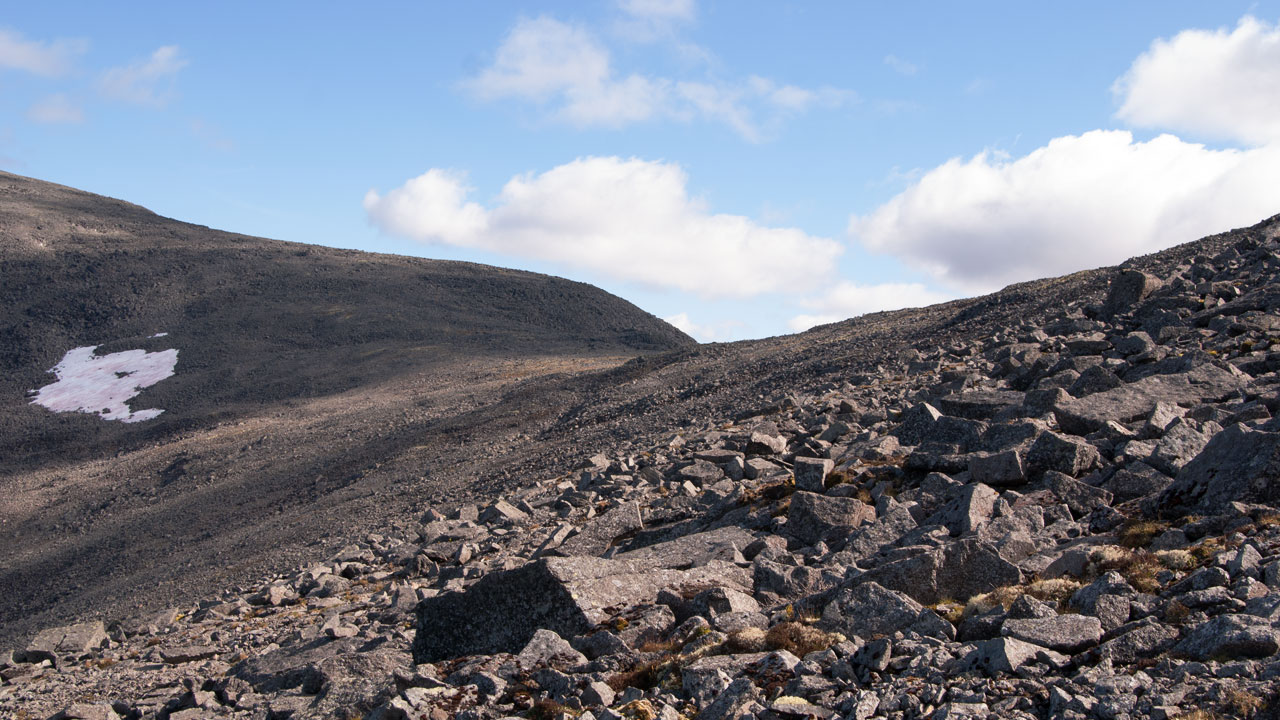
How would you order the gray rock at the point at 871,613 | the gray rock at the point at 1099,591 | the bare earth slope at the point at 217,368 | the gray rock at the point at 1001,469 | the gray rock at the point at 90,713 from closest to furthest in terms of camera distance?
the gray rock at the point at 1099,591 → the gray rock at the point at 871,613 → the gray rock at the point at 1001,469 → the gray rock at the point at 90,713 → the bare earth slope at the point at 217,368

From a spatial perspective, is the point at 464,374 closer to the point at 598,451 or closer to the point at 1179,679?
the point at 598,451

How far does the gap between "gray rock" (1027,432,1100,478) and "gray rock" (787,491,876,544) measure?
6.86 feet

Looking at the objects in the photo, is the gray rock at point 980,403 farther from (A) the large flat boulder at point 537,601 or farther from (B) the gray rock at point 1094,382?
(A) the large flat boulder at point 537,601

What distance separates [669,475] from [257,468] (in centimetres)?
3020

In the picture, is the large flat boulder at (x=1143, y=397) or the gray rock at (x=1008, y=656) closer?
the gray rock at (x=1008, y=656)

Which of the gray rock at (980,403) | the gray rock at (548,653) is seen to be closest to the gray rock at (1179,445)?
the gray rock at (980,403)

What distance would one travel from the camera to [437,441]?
36594mm

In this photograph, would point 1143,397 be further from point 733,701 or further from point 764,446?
point 733,701

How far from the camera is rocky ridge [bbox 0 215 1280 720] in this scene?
560 centimetres

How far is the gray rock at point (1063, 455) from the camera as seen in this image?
10.2 m

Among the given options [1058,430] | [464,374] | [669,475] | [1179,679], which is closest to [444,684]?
[1179,679]

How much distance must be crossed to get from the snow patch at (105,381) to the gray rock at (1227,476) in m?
64.6

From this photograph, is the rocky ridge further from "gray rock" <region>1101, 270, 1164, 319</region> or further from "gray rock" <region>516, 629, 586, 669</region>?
"gray rock" <region>1101, 270, 1164, 319</region>

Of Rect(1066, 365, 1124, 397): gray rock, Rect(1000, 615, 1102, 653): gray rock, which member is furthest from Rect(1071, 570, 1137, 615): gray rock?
Rect(1066, 365, 1124, 397): gray rock
